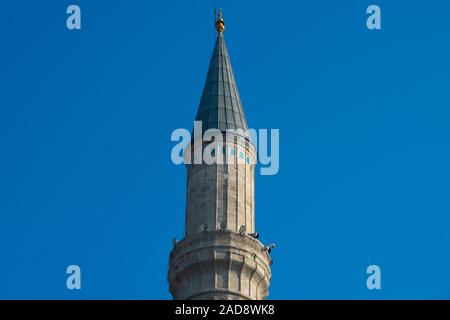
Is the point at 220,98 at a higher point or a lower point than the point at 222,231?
higher

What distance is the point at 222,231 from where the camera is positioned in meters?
41.0

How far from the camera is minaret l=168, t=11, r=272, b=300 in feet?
134

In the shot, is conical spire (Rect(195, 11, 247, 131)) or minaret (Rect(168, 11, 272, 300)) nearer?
minaret (Rect(168, 11, 272, 300))

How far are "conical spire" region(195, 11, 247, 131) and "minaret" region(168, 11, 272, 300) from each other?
48 mm

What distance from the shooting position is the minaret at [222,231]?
40.7 metres

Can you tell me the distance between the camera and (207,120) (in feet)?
147

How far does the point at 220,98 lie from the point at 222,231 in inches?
257

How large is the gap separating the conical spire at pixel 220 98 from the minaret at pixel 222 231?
0.16 ft

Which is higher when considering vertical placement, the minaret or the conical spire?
the conical spire

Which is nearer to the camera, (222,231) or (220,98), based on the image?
(222,231)
